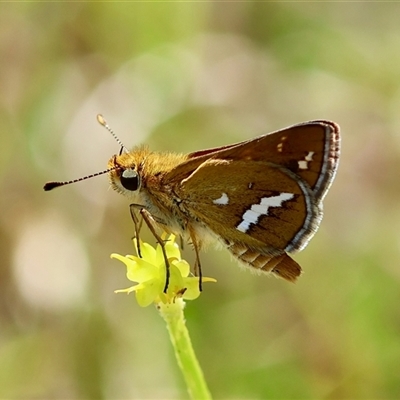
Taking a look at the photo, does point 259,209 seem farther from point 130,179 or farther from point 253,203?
point 130,179

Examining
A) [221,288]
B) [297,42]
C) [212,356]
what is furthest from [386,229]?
[297,42]

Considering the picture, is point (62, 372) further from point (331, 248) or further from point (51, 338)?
point (331, 248)

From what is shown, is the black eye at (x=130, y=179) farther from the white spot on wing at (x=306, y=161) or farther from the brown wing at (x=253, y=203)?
the white spot on wing at (x=306, y=161)

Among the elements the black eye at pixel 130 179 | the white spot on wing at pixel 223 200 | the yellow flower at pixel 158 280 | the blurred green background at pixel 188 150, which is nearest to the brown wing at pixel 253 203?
the white spot on wing at pixel 223 200

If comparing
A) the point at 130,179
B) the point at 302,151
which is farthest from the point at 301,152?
the point at 130,179

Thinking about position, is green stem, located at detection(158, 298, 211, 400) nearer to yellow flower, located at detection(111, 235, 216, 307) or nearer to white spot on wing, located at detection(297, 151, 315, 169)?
yellow flower, located at detection(111, 235, 216, 307)

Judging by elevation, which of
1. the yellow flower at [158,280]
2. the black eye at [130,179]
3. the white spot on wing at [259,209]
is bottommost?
the yellow flower at [158,280]

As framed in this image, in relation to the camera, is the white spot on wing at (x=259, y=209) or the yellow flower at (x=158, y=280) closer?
the yellow flower at (x=158, y=280)
